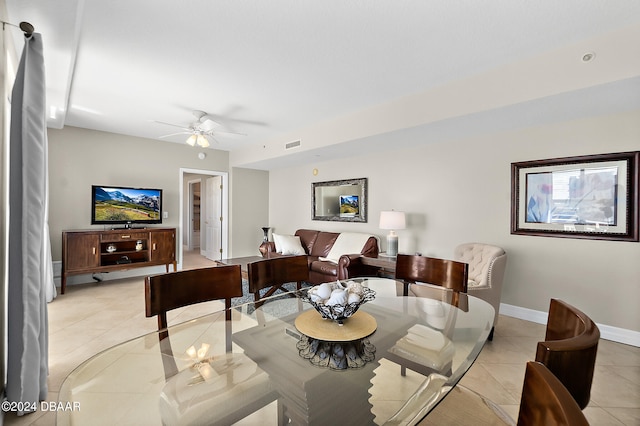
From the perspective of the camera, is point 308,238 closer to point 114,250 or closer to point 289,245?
point 289,245

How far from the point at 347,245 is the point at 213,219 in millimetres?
3677

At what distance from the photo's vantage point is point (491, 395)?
75.6 inches

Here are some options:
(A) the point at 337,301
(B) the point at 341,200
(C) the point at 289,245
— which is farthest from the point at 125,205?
(A) the point at 337,301

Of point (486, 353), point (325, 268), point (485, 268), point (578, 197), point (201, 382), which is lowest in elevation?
point (486, 353)

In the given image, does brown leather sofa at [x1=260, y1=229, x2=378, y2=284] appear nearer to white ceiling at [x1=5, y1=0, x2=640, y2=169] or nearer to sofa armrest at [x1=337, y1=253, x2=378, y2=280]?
sofa armrest at [x1=337, y1=253, x2=378, y2=280]

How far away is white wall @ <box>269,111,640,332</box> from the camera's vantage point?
9.08 feet

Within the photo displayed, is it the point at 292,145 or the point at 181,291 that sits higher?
the point at 292,145

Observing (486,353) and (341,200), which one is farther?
(341,200)

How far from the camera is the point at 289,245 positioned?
523 cm

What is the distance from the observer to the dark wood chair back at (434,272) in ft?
6.42

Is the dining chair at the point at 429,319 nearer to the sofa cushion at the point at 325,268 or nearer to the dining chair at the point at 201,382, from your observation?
the dining chair at the point at 201,382

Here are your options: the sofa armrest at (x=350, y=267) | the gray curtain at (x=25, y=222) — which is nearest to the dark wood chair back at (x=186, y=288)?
the gray curtain at (x=25, y=222)

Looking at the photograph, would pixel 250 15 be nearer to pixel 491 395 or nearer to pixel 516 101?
pixel 516 101

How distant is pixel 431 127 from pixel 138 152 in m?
4.90
